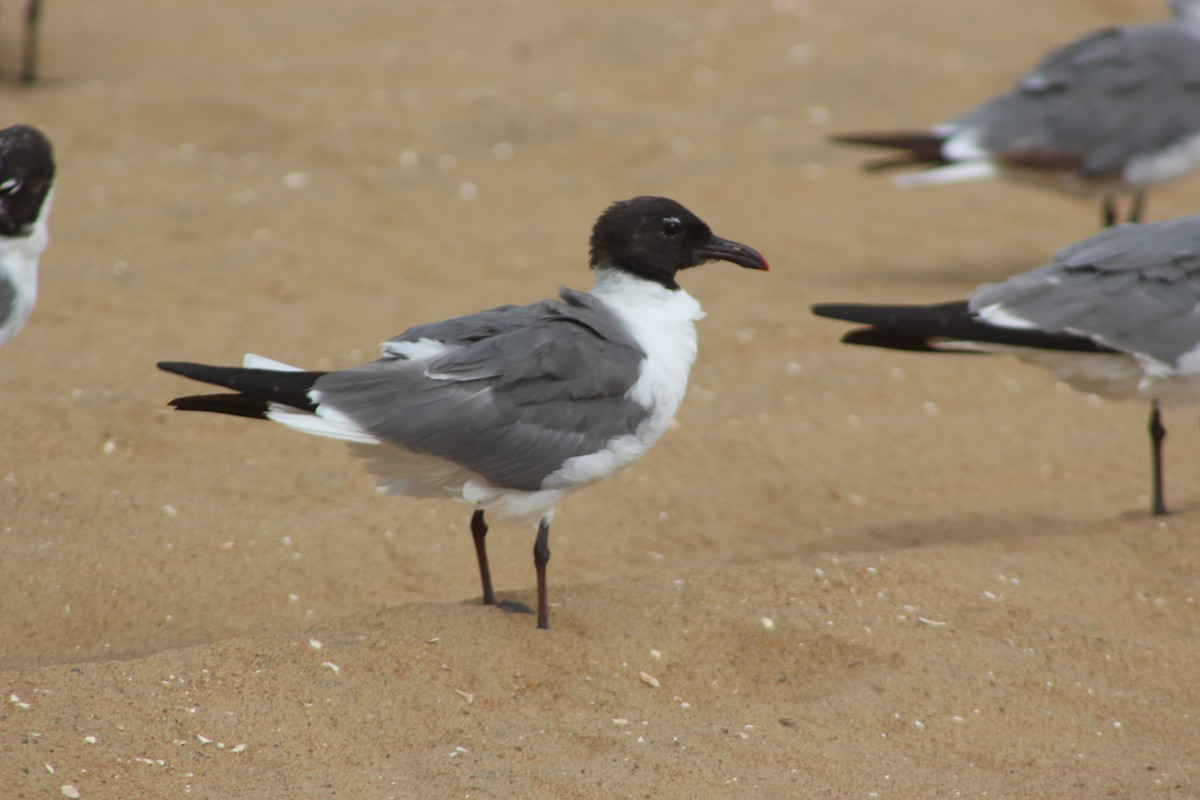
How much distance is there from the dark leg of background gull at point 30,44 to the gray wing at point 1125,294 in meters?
7.30

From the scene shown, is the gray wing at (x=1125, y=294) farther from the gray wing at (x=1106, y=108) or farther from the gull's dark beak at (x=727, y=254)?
the gray wing at (x=1106, y=108)

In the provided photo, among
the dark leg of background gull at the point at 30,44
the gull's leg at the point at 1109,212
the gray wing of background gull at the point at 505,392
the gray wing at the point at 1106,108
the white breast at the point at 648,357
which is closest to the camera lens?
the gray wing of background gull at the point at 505,392

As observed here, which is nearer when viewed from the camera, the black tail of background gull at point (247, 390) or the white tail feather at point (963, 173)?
the black tail of background gull at point (247, 390)

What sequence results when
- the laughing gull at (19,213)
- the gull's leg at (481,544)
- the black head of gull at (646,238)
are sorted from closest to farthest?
1. the gull's leg at (481,544)
2. the black head of gull at (646,238)
3. the laughing gull at (19,213)

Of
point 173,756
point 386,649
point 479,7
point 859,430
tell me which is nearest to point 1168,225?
point 859,430

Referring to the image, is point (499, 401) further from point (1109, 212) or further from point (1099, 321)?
point (1109, 212)

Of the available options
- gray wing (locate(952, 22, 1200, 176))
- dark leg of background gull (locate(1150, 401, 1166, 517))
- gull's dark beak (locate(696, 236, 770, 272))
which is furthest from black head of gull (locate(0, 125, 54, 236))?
gray wing (locate(952, 22, 1200, 176))

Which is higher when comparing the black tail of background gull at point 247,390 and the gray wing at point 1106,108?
the gray wing at point 1106,108

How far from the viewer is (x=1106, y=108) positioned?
8.12m

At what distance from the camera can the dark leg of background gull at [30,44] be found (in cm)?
969

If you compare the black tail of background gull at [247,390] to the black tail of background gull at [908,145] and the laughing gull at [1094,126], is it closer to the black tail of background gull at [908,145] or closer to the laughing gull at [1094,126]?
the laughing gull at [1094,126]

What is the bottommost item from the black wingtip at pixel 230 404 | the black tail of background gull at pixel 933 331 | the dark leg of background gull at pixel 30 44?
the dark leg of background gull at pixel 30 44

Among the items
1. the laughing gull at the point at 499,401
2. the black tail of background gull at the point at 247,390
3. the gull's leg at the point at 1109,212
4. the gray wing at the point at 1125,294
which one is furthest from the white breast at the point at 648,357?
the gull's leg at the point at 1109,212

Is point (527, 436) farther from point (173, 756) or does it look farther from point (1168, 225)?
point (1168, 225)
